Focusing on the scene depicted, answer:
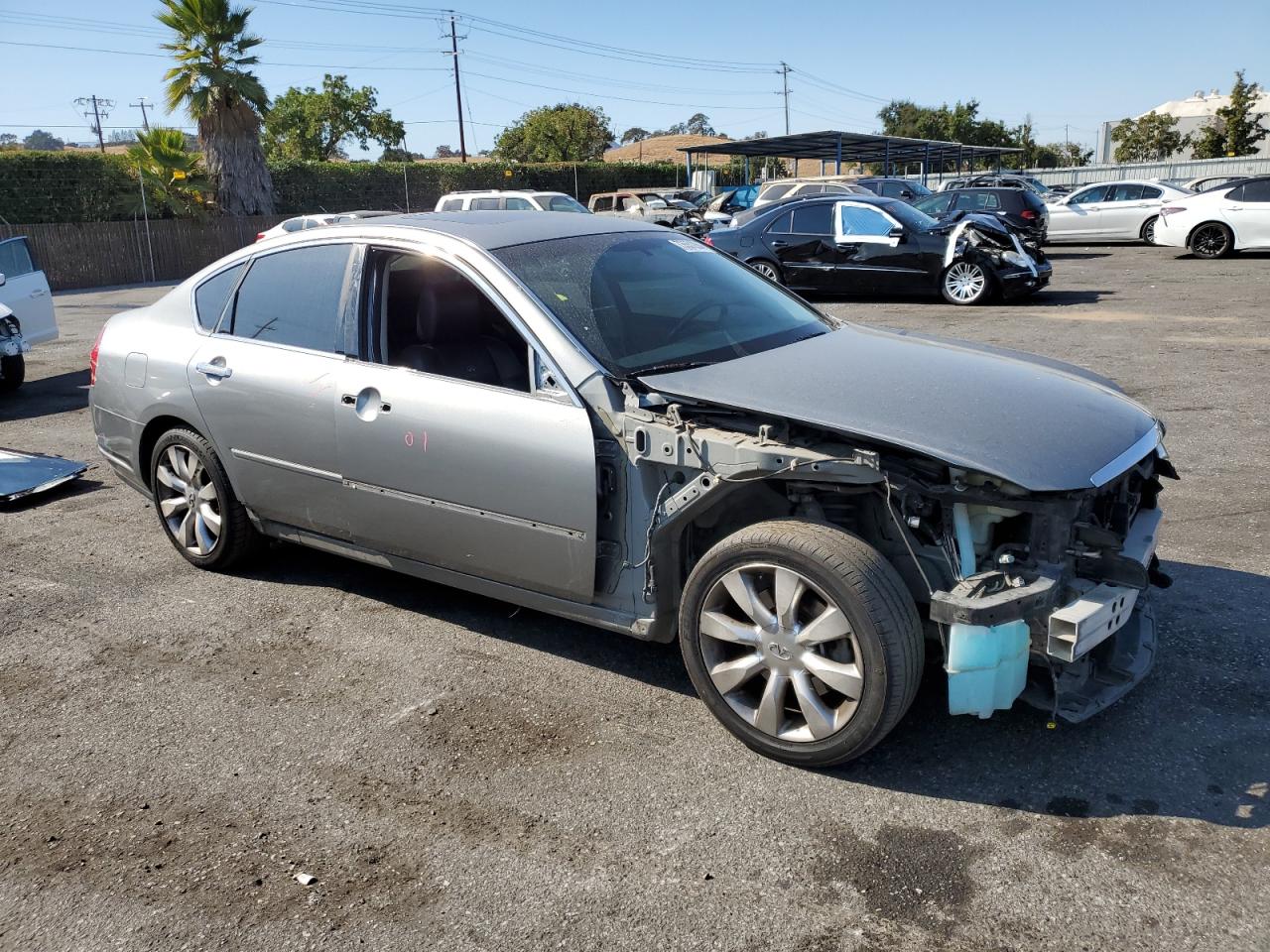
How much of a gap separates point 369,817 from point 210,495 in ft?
7.89

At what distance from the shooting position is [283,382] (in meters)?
4.45

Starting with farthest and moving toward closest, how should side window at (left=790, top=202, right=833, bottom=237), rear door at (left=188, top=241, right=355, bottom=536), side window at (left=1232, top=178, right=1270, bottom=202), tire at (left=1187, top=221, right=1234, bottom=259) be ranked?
tire at (left=1187, top=221, right=1234, bottom=259)
side window at (left=1232, top=178, right=1270, bottom=202)
side window at (left=790, top=202, right=833, bottom=237)
rear door at (left=188, top=241, right=355, bottom=536)

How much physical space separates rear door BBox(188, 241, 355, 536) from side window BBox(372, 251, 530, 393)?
0.19 metres

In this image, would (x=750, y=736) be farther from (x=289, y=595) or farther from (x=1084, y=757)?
(x=289, y=595)

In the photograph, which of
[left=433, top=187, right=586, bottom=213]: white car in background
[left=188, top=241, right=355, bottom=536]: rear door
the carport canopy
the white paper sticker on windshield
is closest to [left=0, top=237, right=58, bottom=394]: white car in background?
[left=188, top=241, right=355, bottom=536]: rear door

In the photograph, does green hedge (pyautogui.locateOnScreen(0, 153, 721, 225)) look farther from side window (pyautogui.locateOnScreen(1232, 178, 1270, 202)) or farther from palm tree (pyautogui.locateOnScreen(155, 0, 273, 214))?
side window (pyautogui.locateOnScreen(1232, 178, 1270, 202))

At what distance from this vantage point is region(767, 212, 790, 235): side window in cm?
1534

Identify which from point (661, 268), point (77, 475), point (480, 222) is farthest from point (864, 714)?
point (77, 475)

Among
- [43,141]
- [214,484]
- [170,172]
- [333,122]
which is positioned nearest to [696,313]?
[214,484]

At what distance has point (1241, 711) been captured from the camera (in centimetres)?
351

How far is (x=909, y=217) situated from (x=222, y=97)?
20779mm

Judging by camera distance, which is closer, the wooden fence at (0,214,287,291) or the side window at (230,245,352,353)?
the side window at (230,245,352,353)

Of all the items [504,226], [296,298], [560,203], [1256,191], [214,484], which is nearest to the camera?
[504,226]

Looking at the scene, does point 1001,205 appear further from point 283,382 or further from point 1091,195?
point 283,382
